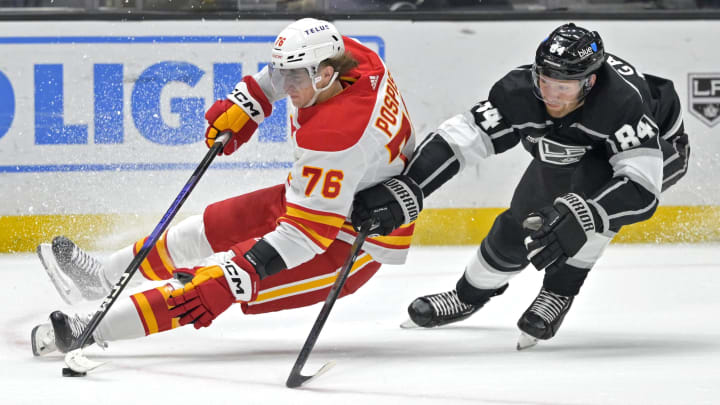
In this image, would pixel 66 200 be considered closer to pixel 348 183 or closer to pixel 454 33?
pixel 454 33

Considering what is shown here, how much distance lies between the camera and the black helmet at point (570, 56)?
112 inches

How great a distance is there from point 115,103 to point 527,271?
2070 millimetres

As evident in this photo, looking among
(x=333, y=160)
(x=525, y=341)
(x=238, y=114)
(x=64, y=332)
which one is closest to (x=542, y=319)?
(x=525, y=341)

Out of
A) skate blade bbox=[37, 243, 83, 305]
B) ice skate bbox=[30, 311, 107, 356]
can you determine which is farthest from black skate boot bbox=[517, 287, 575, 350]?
skate blade bbox=[37, 243, 83, 305]

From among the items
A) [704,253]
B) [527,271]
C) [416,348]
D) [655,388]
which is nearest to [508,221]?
[416,348]

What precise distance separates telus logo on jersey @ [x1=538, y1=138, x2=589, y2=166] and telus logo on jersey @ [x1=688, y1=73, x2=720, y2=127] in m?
2.55

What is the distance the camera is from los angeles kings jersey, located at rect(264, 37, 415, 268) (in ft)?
9.16

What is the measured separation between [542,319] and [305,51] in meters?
1.00

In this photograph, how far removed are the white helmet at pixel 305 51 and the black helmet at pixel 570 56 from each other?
1.80 ft

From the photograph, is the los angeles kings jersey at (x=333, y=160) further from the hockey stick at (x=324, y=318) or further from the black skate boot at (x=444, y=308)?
the black skate boot at (x=444, y=308)

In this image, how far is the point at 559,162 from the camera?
3.13 metres

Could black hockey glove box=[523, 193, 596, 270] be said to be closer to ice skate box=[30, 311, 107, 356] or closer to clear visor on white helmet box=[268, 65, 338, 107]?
clear visor on white helmet box=[268, 65, 338, 107]

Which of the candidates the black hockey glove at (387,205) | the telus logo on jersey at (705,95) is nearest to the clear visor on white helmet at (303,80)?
the black hockey glove at (387,205)

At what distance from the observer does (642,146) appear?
2.88 m
